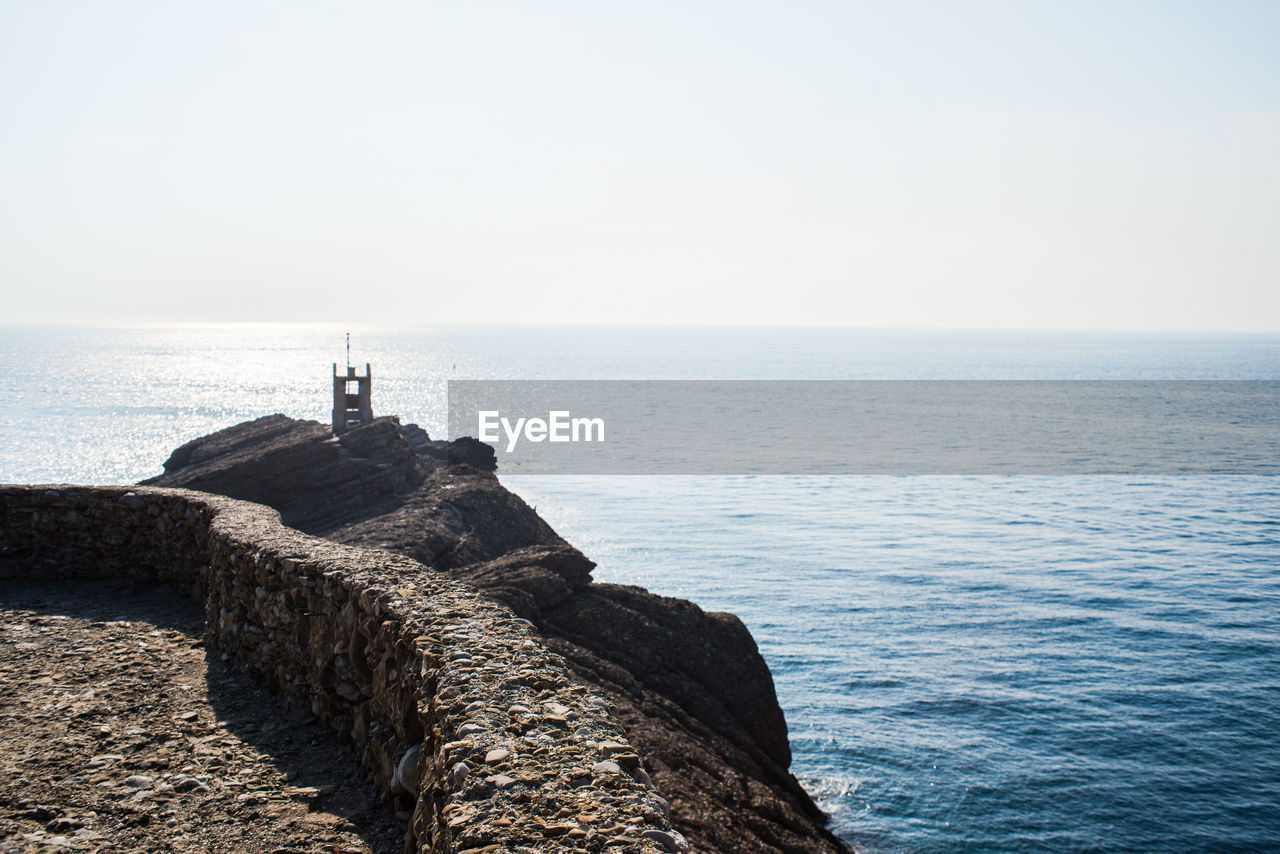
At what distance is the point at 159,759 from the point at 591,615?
14.3 metres

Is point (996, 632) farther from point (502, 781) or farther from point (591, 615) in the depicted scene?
point (502, 781)

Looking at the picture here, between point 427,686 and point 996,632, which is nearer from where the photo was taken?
point 427,686

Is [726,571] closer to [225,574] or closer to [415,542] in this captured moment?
[415,542]

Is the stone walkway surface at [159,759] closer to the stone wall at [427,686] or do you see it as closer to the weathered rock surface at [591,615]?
the stone wall at [427,686]

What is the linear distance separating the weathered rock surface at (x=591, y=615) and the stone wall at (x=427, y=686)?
607 centimetres

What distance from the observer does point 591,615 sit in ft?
69.6

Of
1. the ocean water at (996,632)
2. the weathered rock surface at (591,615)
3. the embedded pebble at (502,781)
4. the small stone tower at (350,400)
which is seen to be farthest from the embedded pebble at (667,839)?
the small stone tower at (350,400)

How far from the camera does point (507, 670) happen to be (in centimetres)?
618

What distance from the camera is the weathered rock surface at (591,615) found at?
17156 millimetres

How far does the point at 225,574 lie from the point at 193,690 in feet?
5.19

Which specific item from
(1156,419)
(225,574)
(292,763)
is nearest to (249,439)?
(225,574)

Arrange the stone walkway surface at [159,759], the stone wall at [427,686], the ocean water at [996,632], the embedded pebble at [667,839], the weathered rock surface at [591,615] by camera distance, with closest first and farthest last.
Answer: the embedded pebble at [667,839] < the stone wall at [427,686] < the stone walkway surface at [159,759] < the weathered rock surface at [591,615] < the ocean water at [996,632]

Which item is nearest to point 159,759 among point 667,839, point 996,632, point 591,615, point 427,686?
point 427,686

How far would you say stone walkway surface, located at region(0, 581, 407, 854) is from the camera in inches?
246
